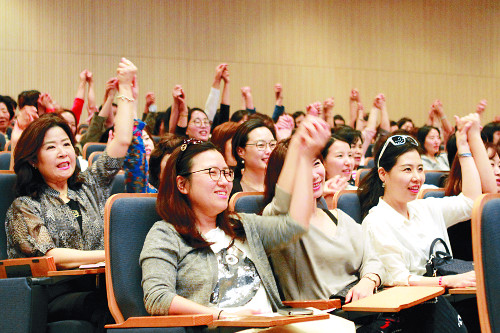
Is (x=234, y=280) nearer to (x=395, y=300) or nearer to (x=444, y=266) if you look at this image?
(x=395, y=300)

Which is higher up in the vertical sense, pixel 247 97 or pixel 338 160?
pixel 247 97

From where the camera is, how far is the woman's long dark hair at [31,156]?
249 centimetres

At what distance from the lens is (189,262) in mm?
1957

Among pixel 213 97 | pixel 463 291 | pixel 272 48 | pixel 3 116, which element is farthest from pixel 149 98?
pixel 463 291

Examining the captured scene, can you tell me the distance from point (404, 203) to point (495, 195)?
1.03 meters

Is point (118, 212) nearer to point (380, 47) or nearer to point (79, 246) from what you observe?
point (79, 246)

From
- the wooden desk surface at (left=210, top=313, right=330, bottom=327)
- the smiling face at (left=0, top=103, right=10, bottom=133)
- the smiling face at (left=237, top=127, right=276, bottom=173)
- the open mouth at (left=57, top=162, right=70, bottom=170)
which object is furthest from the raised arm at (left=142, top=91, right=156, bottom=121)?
the wooden desk surface at (left=210, top=313, right=330, bottom=327)

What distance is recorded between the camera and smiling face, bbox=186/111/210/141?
4547mm

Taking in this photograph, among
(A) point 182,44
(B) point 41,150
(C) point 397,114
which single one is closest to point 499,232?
(B) point 41,150

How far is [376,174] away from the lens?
2832 mm

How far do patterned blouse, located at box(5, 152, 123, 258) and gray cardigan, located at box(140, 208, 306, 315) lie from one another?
2.02 ft

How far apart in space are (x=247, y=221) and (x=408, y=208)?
2.93 feet

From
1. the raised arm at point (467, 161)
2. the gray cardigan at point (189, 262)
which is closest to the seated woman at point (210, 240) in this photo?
the gray cardigan at point (189, 262)

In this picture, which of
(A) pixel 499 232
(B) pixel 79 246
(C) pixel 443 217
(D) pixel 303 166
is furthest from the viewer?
(C) pixel 443 217
